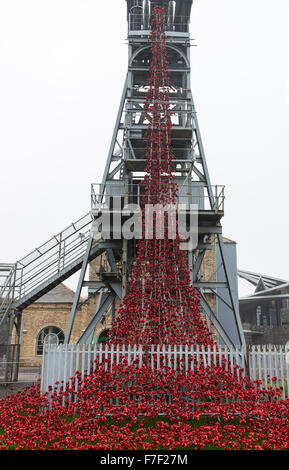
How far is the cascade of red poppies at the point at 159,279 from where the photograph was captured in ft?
34.0

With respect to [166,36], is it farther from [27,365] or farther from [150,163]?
[27,365]

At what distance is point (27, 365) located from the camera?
25.3m

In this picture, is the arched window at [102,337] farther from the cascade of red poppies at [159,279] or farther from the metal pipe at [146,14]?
the metal pipe at [146,14]

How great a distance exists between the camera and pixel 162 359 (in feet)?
30.1

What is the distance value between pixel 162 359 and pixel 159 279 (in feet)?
9.35

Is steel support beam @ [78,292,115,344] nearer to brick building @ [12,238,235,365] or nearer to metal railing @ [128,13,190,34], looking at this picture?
metal railing @ [128,13,190,34]

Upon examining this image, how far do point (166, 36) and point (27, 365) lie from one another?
21.0m

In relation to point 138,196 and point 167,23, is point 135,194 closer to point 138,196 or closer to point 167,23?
point 138,196

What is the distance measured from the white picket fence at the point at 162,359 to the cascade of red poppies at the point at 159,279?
619mm

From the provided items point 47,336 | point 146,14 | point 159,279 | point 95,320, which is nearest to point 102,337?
point 47,336

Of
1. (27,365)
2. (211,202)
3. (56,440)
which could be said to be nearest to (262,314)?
(27,365)

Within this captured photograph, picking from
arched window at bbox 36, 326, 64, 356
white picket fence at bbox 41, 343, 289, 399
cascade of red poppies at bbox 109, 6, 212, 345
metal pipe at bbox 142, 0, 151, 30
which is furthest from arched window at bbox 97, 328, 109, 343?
metal pipe at bbox 142, 0, 151, 30

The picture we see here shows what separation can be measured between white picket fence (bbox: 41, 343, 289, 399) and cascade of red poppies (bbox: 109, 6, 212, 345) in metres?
0.62

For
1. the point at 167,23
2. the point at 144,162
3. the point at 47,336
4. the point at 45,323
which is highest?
the point at 167,23
